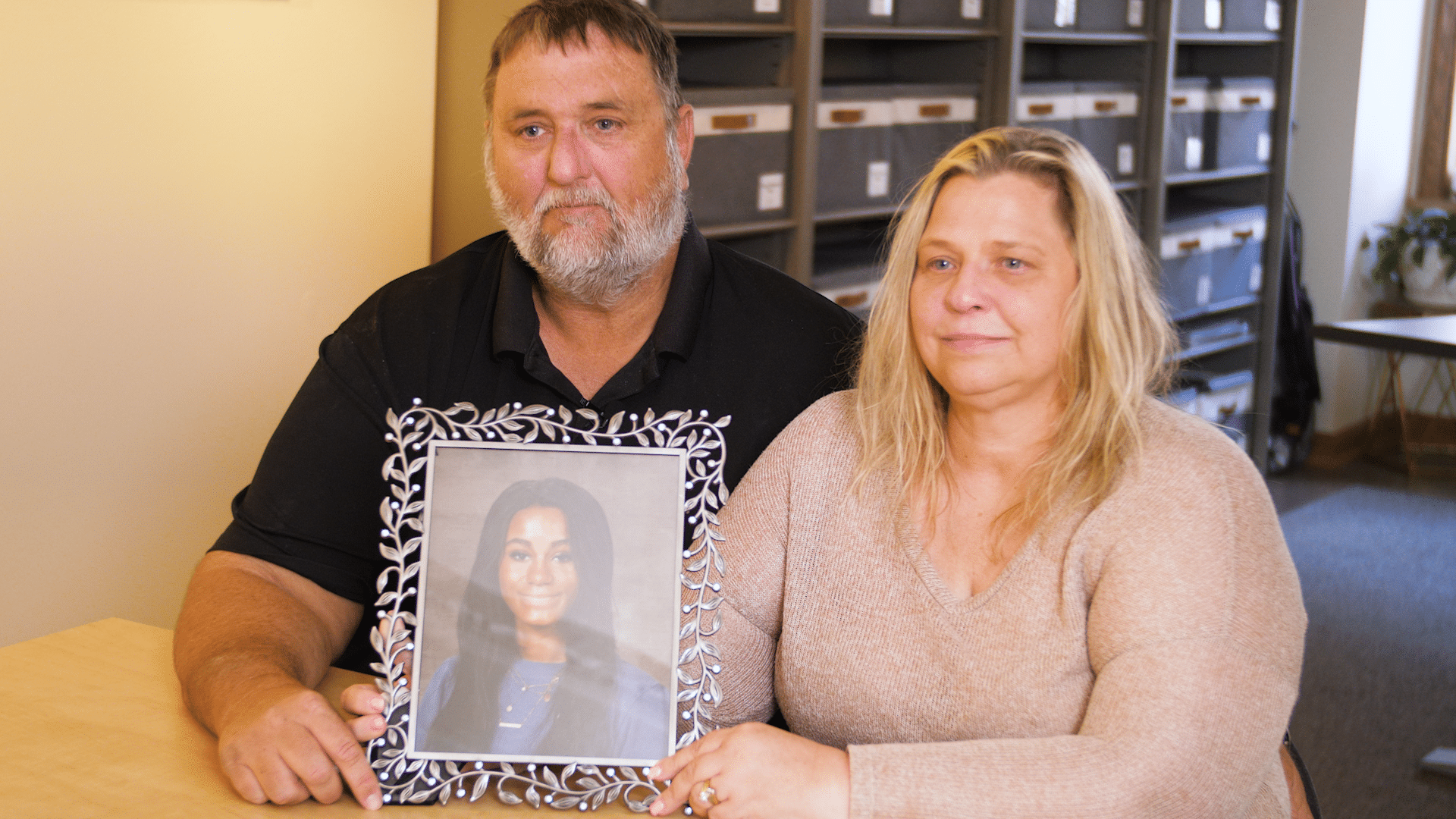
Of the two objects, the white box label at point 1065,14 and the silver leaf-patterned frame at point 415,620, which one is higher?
the white box label at point 1065,14

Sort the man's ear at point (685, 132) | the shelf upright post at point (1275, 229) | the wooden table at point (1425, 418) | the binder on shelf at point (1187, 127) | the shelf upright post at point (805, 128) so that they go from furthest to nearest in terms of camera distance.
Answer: the wooden table at point (1425, 418), the shelf upright post at point (1275, 229), the binder on shelf at point (1187, 127), the shelf upright post at point (805, 128), the man's ear at point (685, 132)

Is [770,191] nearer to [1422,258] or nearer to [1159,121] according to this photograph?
[1159,121]

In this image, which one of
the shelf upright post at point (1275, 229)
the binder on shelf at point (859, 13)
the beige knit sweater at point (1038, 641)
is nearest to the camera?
the beige knit sweater at point (1038, 641)

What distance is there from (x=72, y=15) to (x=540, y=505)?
1.51 m

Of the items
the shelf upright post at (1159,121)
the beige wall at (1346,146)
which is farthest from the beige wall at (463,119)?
the beige wall at (1346,146)

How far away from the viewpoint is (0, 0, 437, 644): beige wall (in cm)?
209

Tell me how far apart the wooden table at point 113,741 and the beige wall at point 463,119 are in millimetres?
1176

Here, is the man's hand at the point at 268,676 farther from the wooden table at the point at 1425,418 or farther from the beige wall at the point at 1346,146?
the beige wall at the point at 1346,146

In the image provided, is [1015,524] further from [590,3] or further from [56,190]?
[56,190]

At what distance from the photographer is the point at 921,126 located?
3.26 meters

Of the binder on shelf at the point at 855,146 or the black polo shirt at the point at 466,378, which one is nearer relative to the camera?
the black polo shirt at the point at 466,378

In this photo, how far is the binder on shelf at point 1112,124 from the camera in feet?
12.6

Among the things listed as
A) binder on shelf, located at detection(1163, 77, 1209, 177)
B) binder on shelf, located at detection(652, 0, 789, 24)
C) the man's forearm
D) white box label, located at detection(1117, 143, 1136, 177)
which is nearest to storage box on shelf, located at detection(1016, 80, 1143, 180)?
white box label, located at detection(1117, 143, 1136, 177)

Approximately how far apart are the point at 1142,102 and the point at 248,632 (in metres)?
3.55
